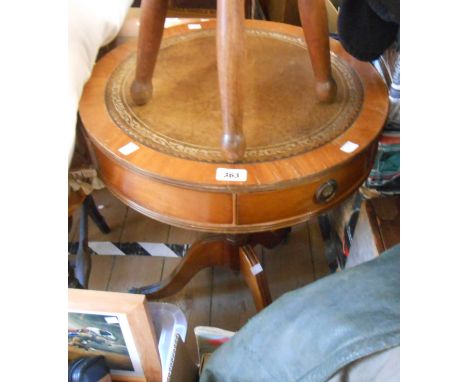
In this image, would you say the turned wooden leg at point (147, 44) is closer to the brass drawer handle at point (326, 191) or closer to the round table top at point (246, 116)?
the round table top at point (246, 116)

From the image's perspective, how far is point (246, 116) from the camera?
630mm

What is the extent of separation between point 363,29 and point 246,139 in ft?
0.72

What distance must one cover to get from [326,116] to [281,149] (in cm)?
10

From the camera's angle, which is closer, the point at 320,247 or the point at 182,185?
the point at 182,185

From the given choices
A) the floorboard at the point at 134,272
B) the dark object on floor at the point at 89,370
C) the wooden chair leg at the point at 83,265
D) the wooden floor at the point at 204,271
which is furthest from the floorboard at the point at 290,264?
the dark object on floor at the point at 89,370

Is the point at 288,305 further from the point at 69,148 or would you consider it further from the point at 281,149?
the point at 69,148

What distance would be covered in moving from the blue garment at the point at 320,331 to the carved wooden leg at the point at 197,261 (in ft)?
1.49

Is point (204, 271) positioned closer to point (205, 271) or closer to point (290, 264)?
point (205, 271)

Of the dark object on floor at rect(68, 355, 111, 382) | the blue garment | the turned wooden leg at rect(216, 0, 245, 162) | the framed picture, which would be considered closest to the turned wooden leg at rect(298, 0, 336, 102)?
the turned wooden leg at rect(216, 0, 245, 162)

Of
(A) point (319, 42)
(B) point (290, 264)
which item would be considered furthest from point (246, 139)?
(B) point (290, 264)

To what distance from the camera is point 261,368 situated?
0.46m

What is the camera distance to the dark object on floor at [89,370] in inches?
22.3

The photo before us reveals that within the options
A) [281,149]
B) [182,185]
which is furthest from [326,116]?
[182,185]
